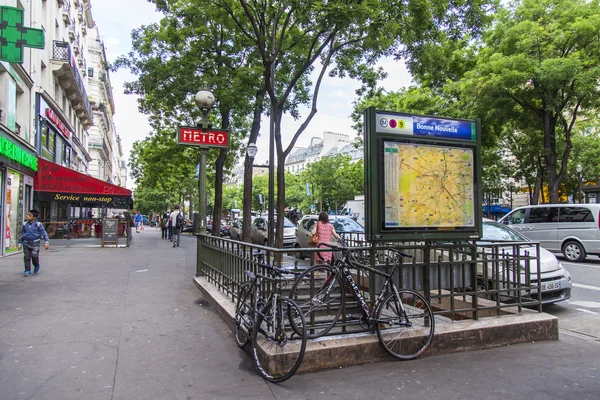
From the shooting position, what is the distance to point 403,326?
186 inches

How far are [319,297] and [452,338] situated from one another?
167 centimetres

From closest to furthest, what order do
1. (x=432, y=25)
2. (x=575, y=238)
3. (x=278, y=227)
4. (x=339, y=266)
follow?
(x=339, y=266), (x=432, y=25), (x=278, y=227), (x=575, y=238)

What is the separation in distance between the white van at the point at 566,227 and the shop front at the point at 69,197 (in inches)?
734

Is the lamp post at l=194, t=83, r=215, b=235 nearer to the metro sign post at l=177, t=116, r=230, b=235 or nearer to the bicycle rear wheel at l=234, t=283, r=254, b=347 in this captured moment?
the metro sign post at l=177, t=116, r=230, b=235

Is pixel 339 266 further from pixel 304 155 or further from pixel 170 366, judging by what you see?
pixel 304 155

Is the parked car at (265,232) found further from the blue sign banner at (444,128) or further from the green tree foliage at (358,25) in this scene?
the blue sign banner at (444,128)

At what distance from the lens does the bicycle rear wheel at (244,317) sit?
470cm

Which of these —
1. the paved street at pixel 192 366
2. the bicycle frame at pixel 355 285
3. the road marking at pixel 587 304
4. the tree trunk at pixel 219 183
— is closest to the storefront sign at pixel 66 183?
the tree trunk at pixel 219 183

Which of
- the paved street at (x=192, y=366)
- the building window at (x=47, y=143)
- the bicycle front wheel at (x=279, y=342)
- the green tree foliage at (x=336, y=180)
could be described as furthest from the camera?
the green tree foliage at (x=336, y=180)

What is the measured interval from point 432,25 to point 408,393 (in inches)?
340

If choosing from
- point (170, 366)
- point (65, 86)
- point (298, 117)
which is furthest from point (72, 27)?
point (170, 366)

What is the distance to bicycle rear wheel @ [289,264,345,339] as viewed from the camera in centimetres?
454

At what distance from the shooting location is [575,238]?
14234 millimetres

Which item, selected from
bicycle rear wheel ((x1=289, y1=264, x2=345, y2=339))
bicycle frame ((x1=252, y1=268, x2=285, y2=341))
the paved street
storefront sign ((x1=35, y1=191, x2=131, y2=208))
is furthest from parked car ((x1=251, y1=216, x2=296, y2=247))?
bicycle frame ((x1=252, y1=268, x2=285, y2=341))
